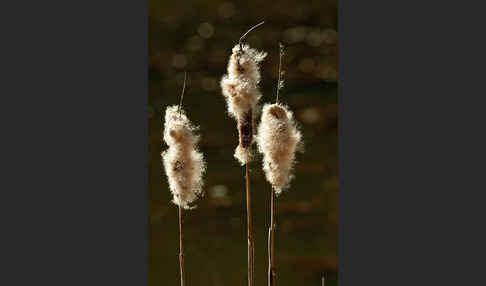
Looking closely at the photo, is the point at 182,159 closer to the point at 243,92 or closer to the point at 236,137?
the point at 243,92

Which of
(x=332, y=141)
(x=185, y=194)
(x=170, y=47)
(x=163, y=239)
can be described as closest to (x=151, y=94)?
(x=170, y=47)

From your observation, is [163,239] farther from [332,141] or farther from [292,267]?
[332,141]

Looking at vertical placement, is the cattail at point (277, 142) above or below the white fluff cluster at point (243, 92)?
below

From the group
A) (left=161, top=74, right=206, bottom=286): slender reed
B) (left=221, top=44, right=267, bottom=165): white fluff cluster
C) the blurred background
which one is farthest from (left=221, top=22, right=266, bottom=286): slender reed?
the blurred background

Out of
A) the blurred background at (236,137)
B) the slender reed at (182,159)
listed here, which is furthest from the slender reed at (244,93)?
the blurred background at (236,137)

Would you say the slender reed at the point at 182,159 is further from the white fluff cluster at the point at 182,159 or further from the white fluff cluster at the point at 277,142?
the white fluff cluster at the point at 277,142

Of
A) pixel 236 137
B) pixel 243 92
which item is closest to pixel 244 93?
pixel 243 92

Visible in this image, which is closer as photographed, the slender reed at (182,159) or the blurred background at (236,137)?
the slender reed at (182,159)
